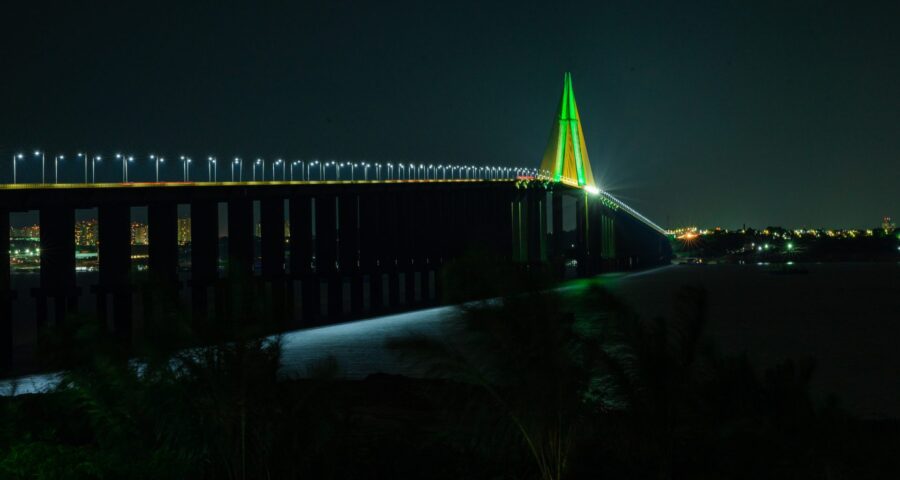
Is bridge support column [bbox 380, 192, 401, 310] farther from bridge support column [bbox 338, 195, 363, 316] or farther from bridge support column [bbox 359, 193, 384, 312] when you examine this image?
bridge support column [bbox 338, 195, 363, 316]

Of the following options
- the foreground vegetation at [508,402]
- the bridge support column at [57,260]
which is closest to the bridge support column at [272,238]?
the bridge support column at [57,260]

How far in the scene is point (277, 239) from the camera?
6312 centimetres

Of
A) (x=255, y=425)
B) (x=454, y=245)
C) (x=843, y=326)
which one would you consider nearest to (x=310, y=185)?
(x=454, y=245)

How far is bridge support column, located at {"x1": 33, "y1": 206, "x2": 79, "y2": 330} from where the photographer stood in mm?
44625

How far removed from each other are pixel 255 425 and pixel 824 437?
5826 mm

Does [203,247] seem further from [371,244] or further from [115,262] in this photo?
[371,244]

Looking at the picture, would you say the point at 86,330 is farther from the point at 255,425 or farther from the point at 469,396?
the point at 469,396

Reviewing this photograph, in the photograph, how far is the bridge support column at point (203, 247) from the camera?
54.6 m

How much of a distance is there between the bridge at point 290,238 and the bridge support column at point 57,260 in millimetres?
52

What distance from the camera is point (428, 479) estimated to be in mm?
13953

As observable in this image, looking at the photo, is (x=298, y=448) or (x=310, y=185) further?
(x=310, y=185)

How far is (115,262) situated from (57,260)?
3778 millimetres

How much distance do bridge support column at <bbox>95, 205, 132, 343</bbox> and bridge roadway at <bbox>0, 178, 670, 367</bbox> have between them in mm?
46

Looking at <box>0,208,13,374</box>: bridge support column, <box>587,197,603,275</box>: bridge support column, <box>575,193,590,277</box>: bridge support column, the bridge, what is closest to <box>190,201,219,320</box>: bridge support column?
the bridge
